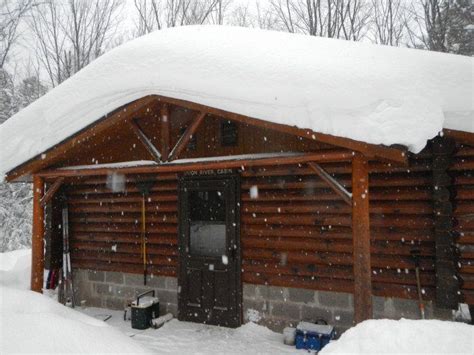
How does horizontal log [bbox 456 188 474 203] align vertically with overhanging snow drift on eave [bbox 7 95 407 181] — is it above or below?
below

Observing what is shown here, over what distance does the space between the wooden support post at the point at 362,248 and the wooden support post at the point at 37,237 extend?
568 centimetres

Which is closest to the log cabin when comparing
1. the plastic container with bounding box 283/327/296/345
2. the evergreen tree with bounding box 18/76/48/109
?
the plastic container with bounding box 283/327/296/345

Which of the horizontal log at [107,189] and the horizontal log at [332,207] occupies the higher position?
the horizontal log at [107,189]

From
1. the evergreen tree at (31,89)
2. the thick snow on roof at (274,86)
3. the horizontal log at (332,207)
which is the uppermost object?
the evergreen tree at (31,89)

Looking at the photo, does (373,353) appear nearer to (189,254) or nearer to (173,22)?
(189,254)

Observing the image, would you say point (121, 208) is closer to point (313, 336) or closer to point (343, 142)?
point (313, 336)

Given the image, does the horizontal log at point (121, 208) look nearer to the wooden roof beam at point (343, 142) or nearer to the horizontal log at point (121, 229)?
the horizontal log at point (121, 229)

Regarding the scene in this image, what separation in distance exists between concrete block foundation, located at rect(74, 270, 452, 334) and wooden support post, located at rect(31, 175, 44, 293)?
62.9 inches

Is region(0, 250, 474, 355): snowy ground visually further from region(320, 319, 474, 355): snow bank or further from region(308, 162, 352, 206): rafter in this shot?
region(308, 162, 352, 206): rafter

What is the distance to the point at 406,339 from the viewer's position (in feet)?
11.9

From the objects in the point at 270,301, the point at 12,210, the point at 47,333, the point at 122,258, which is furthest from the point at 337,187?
the point at 12,210

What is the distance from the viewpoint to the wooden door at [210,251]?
7125mm

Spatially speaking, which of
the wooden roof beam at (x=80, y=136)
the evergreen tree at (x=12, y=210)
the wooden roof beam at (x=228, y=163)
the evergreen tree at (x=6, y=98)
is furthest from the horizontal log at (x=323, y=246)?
the evergreen tree at (x=6, y=98)

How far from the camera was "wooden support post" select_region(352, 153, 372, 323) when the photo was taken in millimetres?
4793
